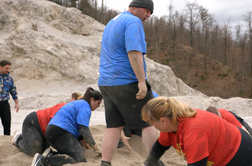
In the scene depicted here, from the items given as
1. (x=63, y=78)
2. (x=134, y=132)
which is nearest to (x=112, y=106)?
(x=134, y=132)

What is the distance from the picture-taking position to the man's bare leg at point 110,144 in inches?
82.9

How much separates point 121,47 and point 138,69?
1.04ft

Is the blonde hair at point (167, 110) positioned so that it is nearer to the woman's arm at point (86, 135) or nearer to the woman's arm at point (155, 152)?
the woman's arm at point (155, 152)

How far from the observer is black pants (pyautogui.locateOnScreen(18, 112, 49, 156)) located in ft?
9.58

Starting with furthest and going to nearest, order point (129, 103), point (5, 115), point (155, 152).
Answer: point (5, 115)
point (129, 103)
point (155, 152)

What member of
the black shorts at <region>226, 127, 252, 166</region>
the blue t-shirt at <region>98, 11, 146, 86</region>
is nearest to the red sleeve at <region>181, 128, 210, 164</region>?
the black shorts at <region>226, 127, 252, 166</region>

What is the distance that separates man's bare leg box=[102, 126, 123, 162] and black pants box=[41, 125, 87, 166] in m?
0.68

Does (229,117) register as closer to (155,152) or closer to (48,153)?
(155,152)

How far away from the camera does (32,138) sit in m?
2.97

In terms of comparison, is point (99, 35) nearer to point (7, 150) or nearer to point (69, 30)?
point (69, 30)

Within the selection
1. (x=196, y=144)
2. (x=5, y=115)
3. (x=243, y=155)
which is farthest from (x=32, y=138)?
(x=243, y=155)

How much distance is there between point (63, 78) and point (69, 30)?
14.2 ft

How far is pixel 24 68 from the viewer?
11844 mm

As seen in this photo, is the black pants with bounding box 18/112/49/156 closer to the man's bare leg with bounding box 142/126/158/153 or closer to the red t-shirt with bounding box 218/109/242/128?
the man's bare leg with bounding box 142/126/158/153
